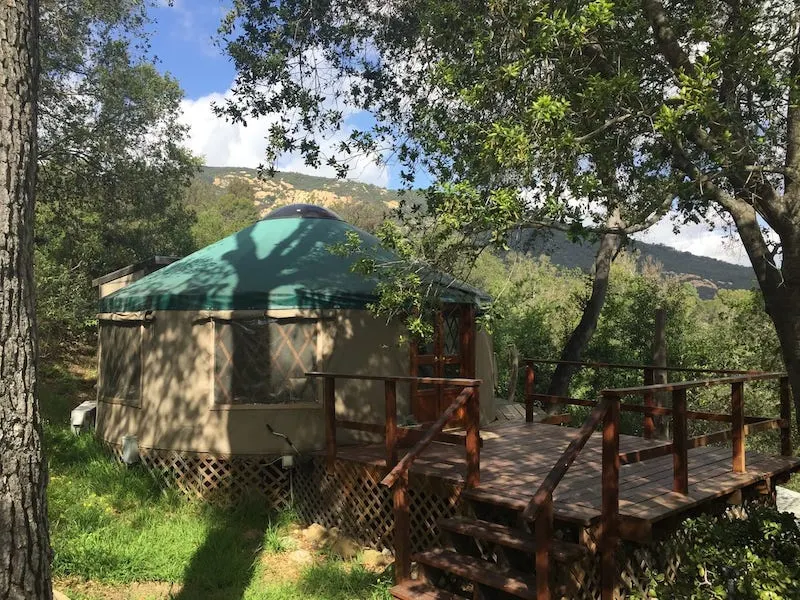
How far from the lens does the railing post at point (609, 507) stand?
395 cm

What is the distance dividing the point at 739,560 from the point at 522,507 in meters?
1.30

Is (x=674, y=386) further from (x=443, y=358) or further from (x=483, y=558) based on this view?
(x=443, y=358)

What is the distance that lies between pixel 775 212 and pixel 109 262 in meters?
16.2

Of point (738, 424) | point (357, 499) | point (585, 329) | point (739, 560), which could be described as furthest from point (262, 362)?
point (585, 329)

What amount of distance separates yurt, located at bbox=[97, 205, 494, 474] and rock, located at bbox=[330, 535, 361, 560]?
121 cm

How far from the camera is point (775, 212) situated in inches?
202

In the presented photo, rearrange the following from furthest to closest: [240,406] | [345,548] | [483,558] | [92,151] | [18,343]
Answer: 1. [92,151]
2. [240,406]
3. [345,548]
4. [483,558]
5. [18,343]

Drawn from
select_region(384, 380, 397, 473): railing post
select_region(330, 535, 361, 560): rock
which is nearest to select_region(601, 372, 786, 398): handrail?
select_region(384, 380, 397, 473): railing post

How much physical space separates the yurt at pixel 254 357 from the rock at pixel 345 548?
1213 millimetres

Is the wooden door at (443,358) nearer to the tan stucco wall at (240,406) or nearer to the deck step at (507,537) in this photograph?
the tan stucco wall at (240,406)

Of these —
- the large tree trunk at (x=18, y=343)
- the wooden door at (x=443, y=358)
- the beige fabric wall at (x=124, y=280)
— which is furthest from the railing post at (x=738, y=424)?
the beige fabric wall at (x=124, y=280)

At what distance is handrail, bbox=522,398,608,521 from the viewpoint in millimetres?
3576

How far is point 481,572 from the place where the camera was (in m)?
4.03

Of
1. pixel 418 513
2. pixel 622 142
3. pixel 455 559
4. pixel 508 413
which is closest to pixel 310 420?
pixel 418 513
